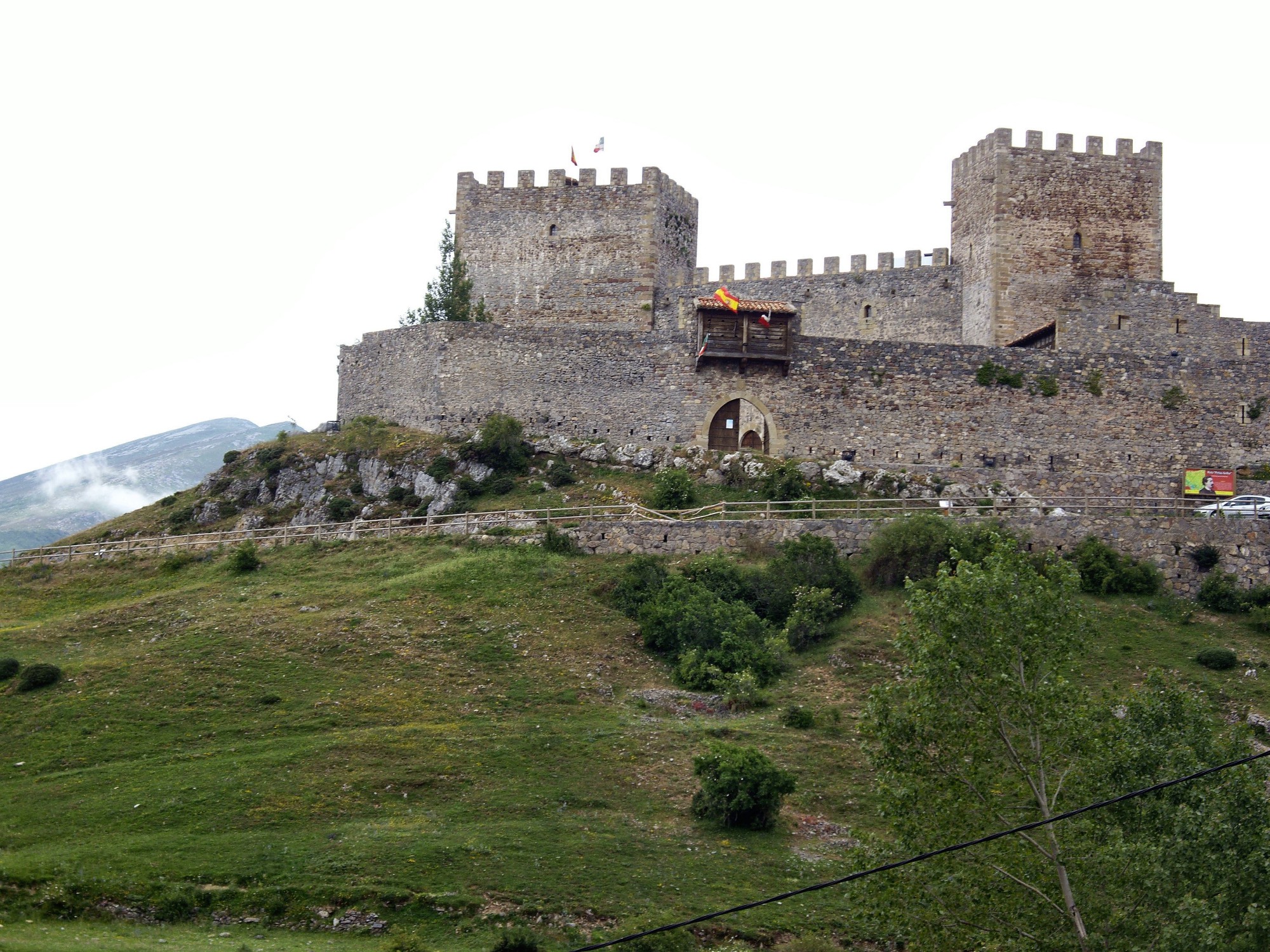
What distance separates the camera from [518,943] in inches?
1030

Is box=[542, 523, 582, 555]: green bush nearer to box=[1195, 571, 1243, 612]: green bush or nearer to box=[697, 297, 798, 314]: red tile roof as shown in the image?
box=[697, 297, 798, 314]: red tile roof

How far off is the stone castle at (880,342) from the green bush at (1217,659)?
13895 millimetres

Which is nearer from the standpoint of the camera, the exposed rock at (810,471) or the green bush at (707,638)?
the green bush at (707,638)

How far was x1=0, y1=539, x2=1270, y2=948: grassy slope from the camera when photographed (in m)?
28.6

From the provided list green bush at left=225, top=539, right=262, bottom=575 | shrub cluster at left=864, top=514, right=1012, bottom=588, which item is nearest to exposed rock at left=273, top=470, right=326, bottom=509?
green bush at left=225, top=539, right=262, bottom=575

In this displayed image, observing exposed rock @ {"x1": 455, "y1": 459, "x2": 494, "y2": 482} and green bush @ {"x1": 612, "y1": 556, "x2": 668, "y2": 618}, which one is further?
exposed rock @ {"x1": 455, "y1": 459, "x2": 494, "y2": 482}

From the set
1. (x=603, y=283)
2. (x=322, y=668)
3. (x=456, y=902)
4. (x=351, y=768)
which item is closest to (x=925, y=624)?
(x=456, y=902)

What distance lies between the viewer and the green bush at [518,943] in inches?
1029

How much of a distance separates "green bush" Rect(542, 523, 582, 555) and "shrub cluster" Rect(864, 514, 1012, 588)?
8648 mm

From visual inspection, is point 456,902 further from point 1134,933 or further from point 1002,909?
point 1134,933

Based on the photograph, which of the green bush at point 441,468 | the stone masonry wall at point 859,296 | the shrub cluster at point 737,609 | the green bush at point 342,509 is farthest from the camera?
the stone masonry wall at point 859,296

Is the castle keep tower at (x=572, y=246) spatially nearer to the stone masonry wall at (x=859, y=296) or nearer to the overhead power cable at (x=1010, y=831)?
the stone masonry wall at (x=859, y=296)

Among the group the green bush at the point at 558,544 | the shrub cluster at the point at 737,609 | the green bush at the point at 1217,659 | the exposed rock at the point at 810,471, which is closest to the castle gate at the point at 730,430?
the exposed rock at the point at 810,471

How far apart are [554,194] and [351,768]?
3653 cm
